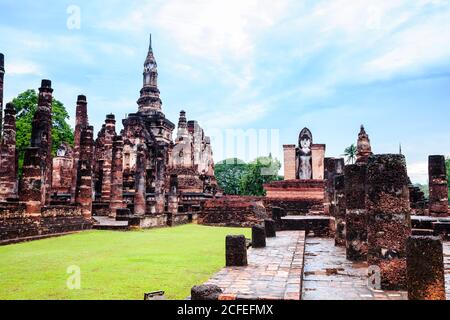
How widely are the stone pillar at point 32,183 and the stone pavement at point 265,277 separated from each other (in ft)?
29.7

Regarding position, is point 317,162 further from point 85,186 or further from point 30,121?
point 30,121

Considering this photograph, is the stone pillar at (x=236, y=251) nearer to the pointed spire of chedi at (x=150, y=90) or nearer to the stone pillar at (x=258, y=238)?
the stone pillar at (x=258, y=238)

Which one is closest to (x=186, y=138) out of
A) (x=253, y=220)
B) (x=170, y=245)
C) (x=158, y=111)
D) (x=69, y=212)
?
(x=158, y=111)

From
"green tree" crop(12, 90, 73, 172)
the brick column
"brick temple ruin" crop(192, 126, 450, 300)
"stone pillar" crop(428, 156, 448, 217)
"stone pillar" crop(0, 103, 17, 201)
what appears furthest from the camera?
"green tree" crop(12, 90, 73, 172)

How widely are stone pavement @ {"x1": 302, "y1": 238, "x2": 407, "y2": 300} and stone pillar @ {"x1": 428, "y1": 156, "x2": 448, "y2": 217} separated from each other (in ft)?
37.6

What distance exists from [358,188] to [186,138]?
107ft

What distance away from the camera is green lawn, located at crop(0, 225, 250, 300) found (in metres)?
5.97

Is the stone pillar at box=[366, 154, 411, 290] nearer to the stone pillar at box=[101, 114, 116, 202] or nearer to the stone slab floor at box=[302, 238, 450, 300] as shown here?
the stone slab floor at box=[302, 238, 450, 300]

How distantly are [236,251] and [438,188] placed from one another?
48.5ft

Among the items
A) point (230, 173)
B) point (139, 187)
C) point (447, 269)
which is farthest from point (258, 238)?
point (230, 173)

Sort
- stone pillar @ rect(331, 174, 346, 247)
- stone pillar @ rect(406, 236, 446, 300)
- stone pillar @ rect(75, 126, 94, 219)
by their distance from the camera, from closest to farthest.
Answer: stone pillar @ rect(406, 236, 446, 300) < stone pillar @ rect(331, 174, 346, 247) < stone pillar @ rect(75, 126, 94, 219)

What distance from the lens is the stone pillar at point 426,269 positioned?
15.1ft

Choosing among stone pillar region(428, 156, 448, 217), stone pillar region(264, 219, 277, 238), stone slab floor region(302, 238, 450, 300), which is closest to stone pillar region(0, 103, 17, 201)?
stone pillar region(264, 219, 277, 238)

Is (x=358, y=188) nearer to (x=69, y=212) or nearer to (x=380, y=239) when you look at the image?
(x=380, y=239)
